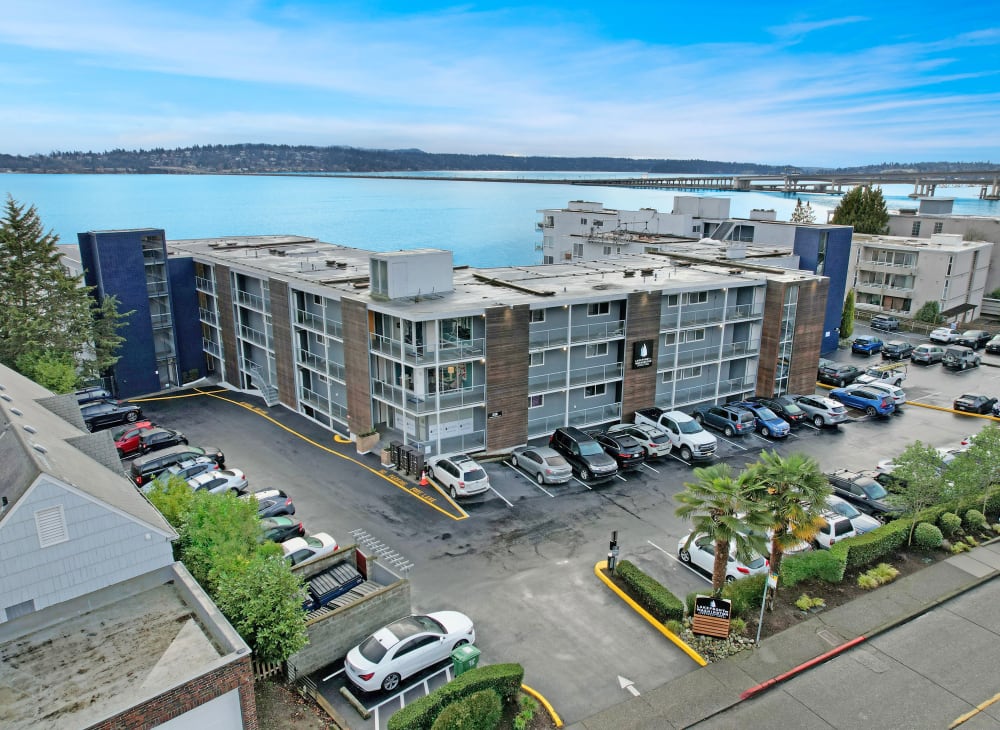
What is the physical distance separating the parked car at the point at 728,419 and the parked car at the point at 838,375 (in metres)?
13.4

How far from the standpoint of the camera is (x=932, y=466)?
25266 millimetres

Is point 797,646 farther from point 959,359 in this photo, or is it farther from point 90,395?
point 959,359

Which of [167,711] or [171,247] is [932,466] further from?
[171,247]

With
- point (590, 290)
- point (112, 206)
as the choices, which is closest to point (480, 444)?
point (590, 290)

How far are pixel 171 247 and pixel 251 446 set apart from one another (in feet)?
89.7

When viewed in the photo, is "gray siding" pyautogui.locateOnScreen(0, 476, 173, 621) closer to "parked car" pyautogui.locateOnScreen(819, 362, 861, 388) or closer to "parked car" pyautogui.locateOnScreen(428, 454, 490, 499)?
"parked car" pyautogui.locateOnScreen(428, 454, 490, 499)

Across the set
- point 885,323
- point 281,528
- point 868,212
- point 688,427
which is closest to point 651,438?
point 688,427

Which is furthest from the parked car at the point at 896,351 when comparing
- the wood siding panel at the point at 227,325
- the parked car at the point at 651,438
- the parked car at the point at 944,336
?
the wood siding panel at the point at 227,325

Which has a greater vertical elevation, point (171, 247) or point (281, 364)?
point (171, 247)

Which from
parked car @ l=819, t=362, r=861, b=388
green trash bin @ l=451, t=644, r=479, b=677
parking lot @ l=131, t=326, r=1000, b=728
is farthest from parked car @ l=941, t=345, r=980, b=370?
green trash bin @ l=451, t=644, r=479, b=677

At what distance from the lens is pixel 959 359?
51031 mm

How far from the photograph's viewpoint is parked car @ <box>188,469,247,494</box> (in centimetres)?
2847

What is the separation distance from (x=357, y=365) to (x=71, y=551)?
743 inches

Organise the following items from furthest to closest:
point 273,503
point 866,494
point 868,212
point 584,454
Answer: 1. point 868,212
2. point 584,454
3. point 866,494
4. point 273,503
